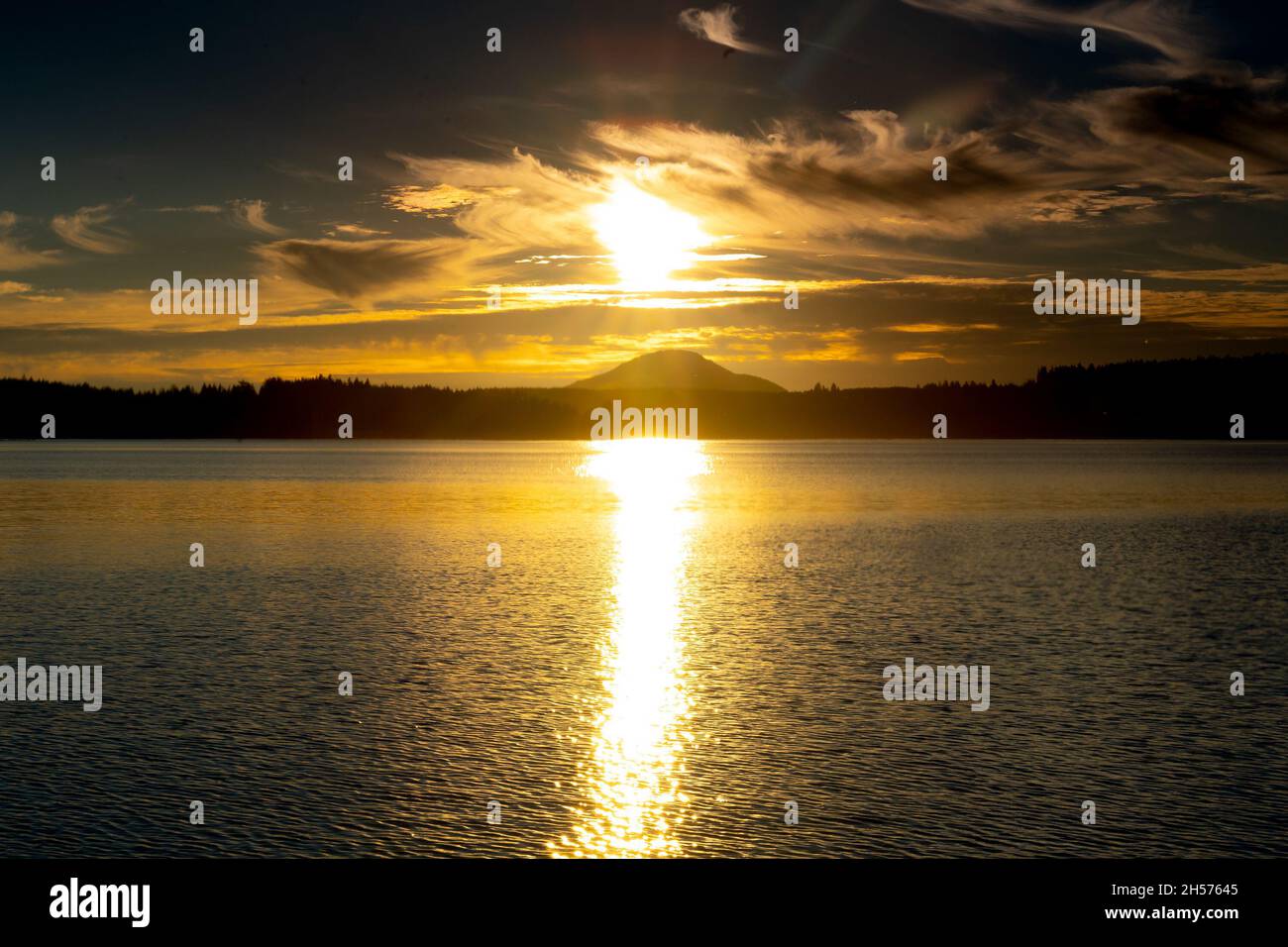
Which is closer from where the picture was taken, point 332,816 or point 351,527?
point 332,816

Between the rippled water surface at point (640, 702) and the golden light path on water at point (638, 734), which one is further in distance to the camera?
the rippled water surface at point (640, 702)

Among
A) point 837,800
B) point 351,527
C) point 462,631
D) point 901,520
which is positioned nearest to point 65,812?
point 837,800

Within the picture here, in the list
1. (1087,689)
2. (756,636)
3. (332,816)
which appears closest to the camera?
(332,816)

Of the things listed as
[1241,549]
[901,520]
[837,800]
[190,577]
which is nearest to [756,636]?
[837,800]

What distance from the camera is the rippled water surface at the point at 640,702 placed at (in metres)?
16.3

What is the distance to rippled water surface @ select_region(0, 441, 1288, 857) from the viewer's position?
643 inches

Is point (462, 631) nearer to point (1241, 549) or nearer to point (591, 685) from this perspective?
point (591, 685)

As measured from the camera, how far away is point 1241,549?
59.0 metres

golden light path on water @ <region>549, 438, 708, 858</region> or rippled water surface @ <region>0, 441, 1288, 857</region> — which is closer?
golden light path on water @ <region>549, 438, 708, 858</region>

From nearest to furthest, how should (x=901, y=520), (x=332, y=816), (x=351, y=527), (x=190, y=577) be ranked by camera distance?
(x=332, y=816) < (x=190, y=577) < (x=351, y=527) < (x=901, y=520)

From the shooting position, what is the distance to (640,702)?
24016mm

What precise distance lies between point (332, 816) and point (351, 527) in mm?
56666

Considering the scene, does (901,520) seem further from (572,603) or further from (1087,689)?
(1087,689)

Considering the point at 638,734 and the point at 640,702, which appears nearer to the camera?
the point at 638,734
